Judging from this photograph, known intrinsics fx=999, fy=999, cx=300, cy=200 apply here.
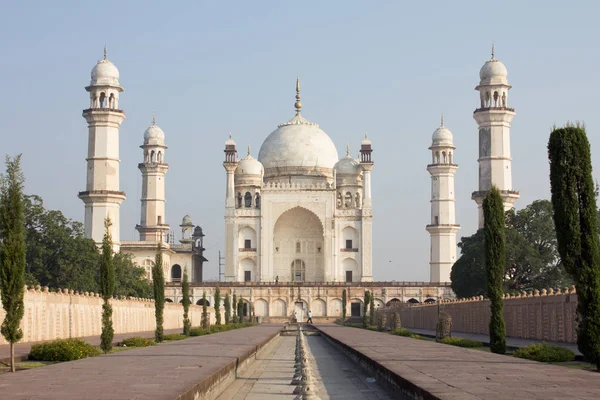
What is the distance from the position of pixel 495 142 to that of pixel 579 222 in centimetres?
4592

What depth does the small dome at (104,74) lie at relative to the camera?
5906 centimetres

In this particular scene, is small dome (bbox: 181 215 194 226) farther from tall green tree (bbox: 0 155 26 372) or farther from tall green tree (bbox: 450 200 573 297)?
tall green tree (bbox: 0 155 26 372)

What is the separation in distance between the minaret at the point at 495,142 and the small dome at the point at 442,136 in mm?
9742

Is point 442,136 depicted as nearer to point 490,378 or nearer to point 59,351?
point 59,351

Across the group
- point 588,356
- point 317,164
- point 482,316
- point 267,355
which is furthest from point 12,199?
point 317,164

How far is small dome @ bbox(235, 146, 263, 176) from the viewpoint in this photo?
72.6 m

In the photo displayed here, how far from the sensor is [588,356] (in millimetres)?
13219

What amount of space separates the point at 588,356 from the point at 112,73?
164 feet

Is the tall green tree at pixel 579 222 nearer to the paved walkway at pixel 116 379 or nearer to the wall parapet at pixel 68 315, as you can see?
the paved walkway at pixel 116 379

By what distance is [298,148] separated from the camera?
74375 millimetres

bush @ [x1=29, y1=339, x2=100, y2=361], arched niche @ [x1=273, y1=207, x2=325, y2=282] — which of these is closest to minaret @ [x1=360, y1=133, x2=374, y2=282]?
arched niche @ [x1=273, y1=207, x2=325, y2=282]

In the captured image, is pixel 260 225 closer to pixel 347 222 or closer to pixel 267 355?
pixel 347 222

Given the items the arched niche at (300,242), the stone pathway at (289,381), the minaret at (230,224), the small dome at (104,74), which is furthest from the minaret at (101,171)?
the stone pathway at (289,381)

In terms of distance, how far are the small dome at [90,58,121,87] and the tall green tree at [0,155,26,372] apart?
46316 mm
